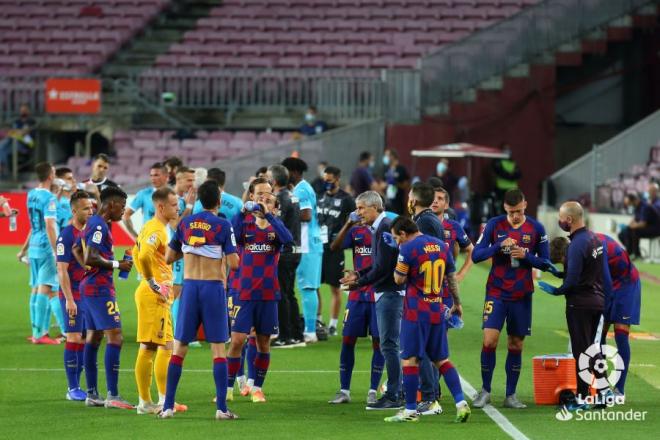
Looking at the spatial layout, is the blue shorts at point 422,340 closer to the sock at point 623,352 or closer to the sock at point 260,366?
the sock at point 260,366

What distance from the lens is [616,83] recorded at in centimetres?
3809

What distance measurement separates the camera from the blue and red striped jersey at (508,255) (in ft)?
39.9

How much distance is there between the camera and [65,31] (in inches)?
1543

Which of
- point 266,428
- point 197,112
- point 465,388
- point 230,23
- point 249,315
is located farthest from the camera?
point 230,23

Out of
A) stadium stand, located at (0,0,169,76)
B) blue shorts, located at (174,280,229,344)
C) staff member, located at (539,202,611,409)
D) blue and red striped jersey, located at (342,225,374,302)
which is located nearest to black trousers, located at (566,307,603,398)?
staff member, located at (539,202,611,409)

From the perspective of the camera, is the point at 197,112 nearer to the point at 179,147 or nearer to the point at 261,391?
the point at 179,147

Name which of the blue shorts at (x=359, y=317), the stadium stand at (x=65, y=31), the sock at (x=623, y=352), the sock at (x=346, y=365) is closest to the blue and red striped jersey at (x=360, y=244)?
the blue shorts at (x=359, y=317)

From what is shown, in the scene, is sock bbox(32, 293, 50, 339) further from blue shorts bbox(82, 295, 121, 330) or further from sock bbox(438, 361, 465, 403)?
sock bbox(438, 361, 465, 403)

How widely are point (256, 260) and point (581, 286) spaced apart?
291 cm

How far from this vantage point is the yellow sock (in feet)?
38.5

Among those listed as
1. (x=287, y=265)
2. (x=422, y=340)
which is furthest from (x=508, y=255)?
(x=287, y=265)

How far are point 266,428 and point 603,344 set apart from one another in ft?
11.2

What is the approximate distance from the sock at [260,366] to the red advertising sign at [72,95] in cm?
2296

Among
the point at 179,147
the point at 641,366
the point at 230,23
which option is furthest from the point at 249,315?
the point at 230,23
